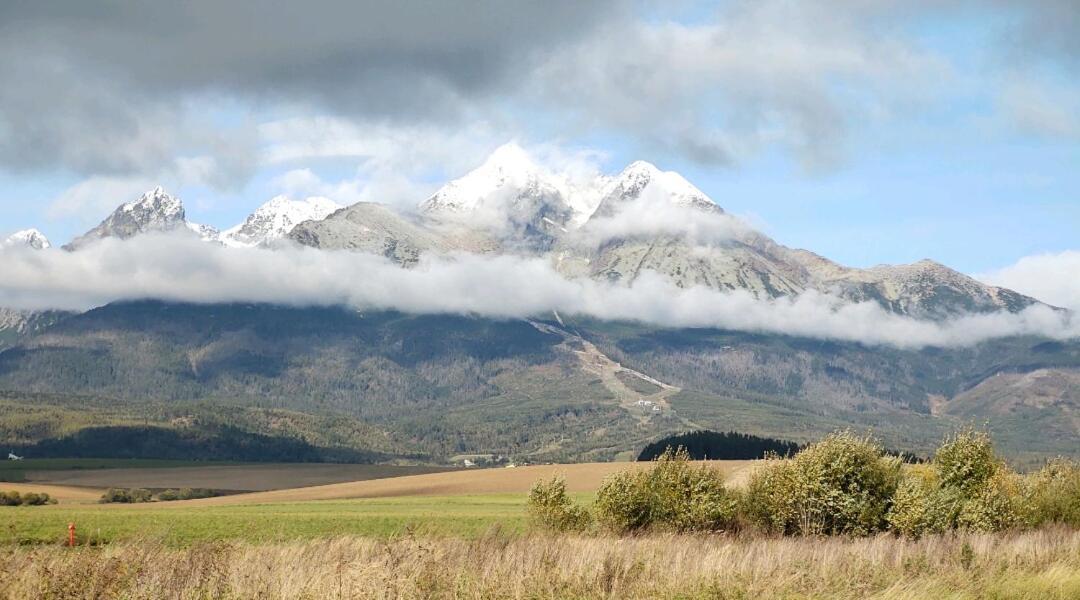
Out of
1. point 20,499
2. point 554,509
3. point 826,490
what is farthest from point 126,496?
point 826,490

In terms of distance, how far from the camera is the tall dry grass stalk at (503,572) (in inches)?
1010

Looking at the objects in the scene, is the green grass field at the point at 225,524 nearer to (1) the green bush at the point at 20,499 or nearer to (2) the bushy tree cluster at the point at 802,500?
(2) the bushy tree cluster at the point at 802,500

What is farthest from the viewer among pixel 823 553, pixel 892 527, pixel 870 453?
pixel 870 453

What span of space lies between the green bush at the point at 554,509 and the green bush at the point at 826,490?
1029 cm

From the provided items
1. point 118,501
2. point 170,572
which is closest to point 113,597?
point 170,572

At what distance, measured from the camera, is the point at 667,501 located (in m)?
60.6

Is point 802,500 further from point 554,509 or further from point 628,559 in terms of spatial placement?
point 628,559

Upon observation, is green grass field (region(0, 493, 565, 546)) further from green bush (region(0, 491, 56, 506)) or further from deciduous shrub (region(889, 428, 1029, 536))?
green bush (region(0, 491, 56, 506))

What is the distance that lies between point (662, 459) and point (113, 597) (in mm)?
42623

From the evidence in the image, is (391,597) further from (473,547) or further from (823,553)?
(823,553)

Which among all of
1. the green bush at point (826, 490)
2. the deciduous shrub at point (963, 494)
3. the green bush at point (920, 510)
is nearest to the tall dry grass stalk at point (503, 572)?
the green bush at point (920, 510)

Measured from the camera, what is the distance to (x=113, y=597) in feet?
82.0

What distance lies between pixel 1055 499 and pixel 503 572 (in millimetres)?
53452

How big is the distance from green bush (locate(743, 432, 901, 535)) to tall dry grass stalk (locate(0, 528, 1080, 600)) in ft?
60.9
